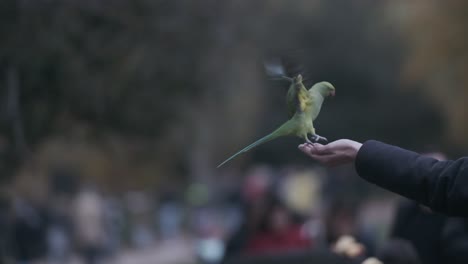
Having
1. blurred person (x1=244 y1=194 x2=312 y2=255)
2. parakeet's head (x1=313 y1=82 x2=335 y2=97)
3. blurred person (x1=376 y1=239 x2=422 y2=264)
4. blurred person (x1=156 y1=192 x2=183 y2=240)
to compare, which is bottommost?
blurred person (x1=156 y1=192 x2=183 y2=240)

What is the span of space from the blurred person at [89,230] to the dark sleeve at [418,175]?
1214 cm

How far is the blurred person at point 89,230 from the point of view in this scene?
14.9 meters

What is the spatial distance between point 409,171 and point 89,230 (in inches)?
501

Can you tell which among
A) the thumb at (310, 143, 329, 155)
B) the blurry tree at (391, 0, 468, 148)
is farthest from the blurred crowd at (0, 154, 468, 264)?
the blurry tree at (391, 0, 468, 148)

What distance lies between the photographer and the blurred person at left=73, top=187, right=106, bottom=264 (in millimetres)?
14945

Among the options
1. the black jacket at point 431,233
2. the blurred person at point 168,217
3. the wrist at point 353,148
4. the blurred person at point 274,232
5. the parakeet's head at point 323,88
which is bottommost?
the blurred person at point 168,217

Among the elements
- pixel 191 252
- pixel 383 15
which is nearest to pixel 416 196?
pixel 191 252

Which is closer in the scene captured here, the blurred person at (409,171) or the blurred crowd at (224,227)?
the blurred person at (409,171)

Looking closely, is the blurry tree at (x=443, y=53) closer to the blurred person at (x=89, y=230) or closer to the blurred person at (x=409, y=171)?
the blurred person at (x=89, y=230)

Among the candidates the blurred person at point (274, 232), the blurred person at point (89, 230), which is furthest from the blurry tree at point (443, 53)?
the blurred person at point (274, 232)

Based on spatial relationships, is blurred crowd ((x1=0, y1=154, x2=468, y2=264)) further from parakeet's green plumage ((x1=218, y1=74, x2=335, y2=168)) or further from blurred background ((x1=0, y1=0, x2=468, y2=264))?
parakeet's green plumage ((x1=218, y1=74, x2=335, y2=168))

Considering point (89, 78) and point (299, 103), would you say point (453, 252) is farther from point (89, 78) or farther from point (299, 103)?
point (299, 103)

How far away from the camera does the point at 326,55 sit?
34344mm

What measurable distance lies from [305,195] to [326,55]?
1281 cm
